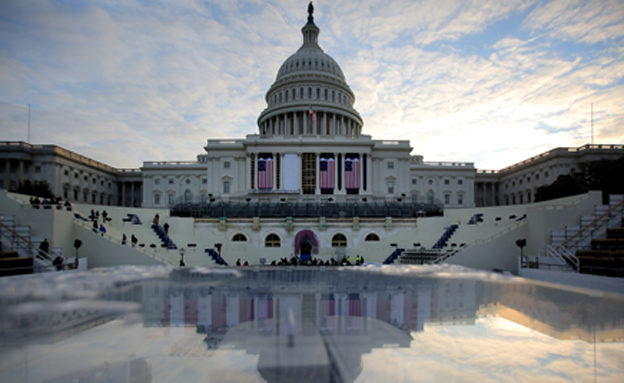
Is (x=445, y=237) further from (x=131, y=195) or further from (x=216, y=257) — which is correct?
(x=131, y=195)

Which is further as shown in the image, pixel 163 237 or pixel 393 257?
pixel 163 237

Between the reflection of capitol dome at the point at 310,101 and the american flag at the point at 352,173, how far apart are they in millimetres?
15027

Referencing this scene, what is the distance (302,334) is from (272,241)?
125 feet

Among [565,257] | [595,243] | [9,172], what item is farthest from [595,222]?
[9,172]

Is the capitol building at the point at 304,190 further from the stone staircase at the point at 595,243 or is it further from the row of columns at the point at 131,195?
the stone staircase at the point at 595,243

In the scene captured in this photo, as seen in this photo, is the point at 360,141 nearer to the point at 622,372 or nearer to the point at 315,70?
the point at 315,70

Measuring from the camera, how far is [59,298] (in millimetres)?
11914

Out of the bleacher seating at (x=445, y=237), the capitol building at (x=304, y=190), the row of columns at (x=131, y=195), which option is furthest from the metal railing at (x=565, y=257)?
the row of columns at (x=131, y=195)

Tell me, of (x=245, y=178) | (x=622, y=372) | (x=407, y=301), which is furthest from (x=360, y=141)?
(x=622, y=372)

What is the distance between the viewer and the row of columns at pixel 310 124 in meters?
90.1

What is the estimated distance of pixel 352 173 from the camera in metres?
73.2

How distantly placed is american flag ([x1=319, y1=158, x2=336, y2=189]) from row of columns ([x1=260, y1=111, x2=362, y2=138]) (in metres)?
17.7

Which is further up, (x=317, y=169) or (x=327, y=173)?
(x=317, y=169)

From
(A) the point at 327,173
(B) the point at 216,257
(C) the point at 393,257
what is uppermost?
(A) the point at 327,173
